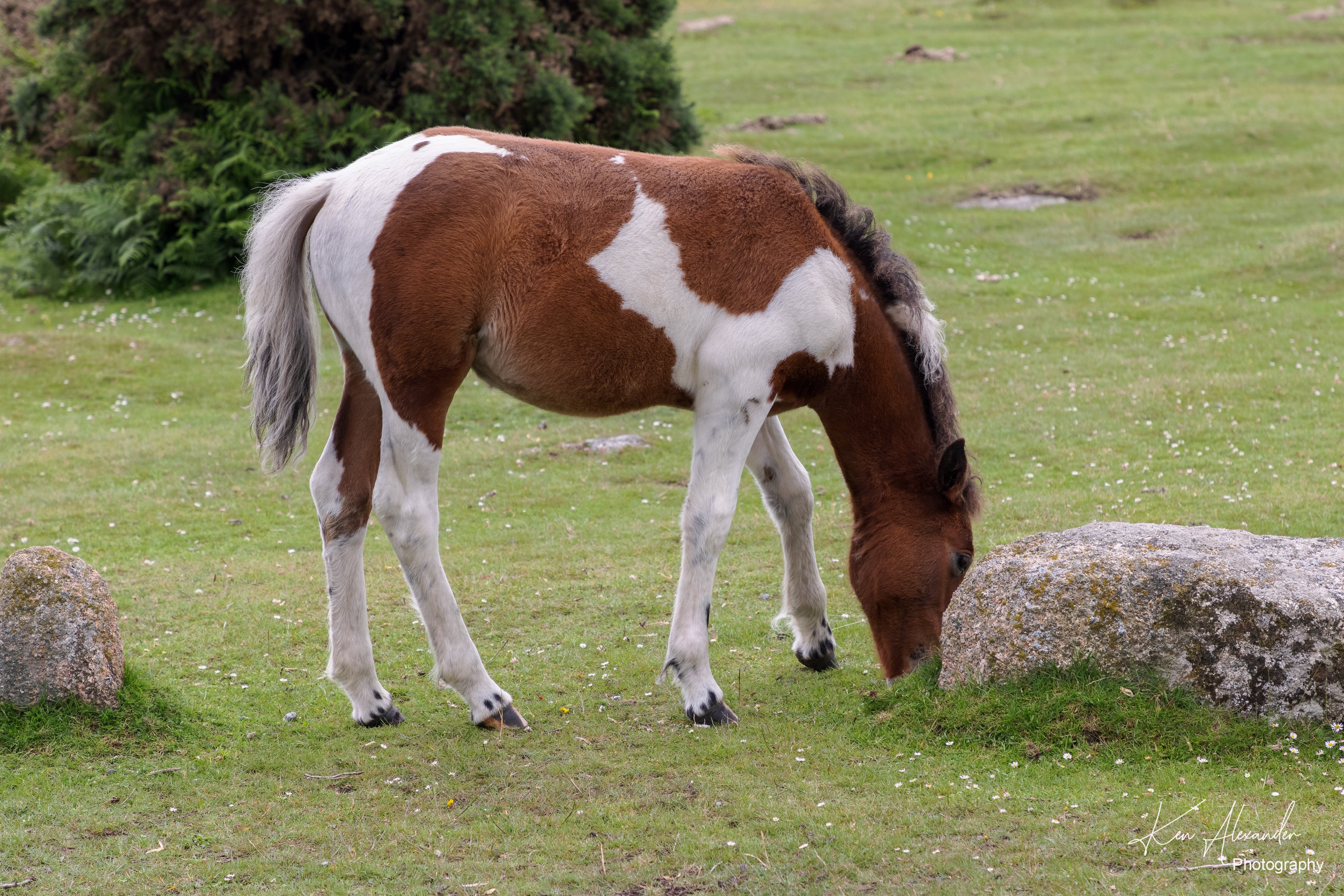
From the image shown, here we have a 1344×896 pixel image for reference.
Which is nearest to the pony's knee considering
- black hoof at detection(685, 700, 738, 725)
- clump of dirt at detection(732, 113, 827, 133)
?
black hoof at detection(685, 700, 738, 725)

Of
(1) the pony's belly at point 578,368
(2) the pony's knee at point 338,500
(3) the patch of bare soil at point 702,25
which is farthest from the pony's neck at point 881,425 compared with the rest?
(3) the patch of bare soil at point 702,25

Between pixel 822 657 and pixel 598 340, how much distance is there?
2307mm

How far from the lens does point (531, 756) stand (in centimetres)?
567

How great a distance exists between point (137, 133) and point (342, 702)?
13895 mm

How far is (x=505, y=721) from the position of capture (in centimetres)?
597

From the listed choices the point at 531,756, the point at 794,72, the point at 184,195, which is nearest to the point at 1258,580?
the point at 531,756

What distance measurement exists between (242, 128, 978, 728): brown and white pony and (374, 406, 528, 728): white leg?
1 centimetres

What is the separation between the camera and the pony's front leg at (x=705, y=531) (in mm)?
5945

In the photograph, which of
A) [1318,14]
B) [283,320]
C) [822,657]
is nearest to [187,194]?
[283,320]

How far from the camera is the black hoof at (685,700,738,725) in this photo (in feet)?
19.6

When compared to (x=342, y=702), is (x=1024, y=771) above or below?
above

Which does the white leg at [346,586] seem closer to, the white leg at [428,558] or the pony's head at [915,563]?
the white leg at [428,558]

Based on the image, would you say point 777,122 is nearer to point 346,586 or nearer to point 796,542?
point 796,542

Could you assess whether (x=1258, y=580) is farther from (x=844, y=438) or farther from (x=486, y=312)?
(x=486, y=312)
